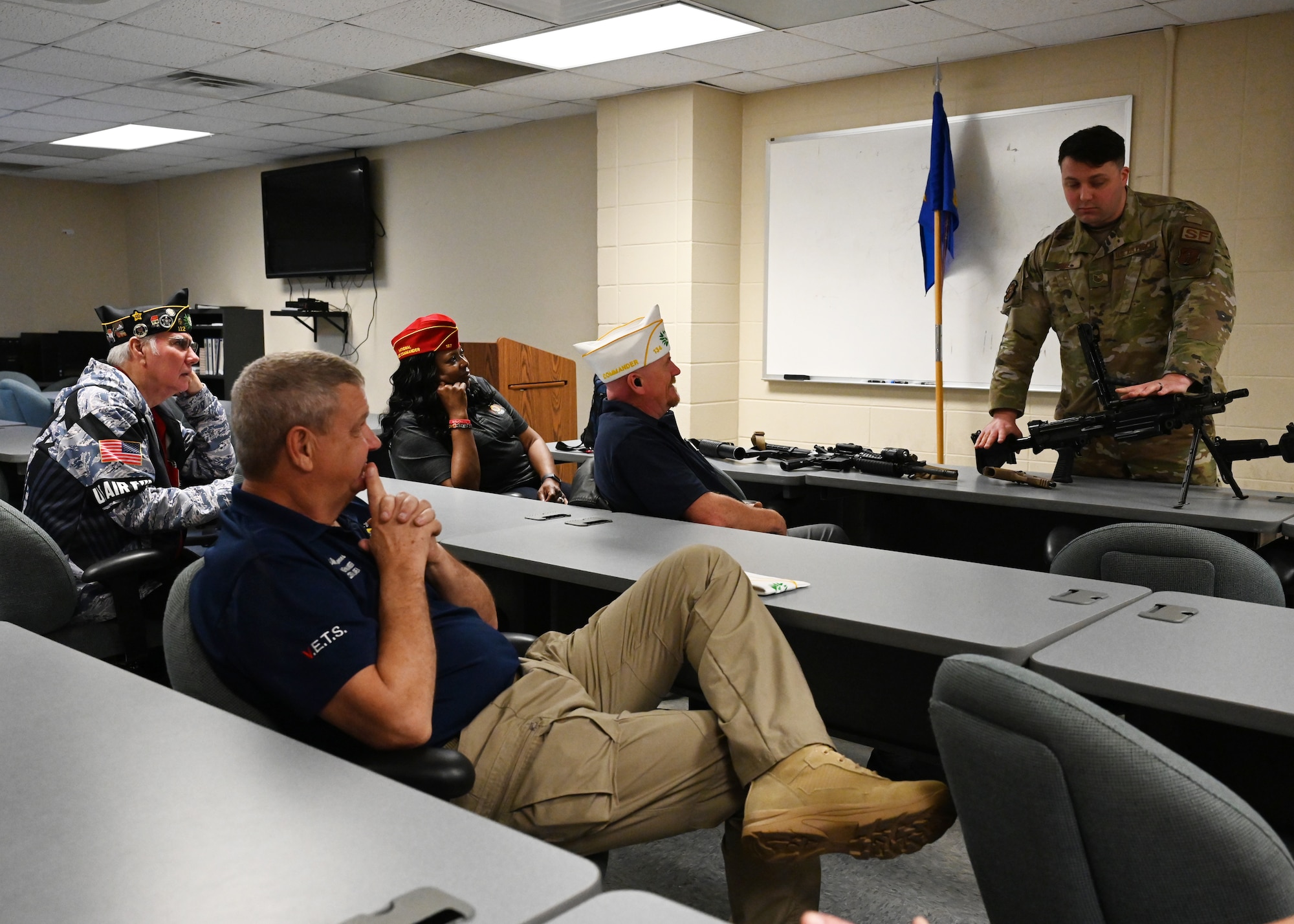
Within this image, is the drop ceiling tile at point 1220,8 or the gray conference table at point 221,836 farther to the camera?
the drop ceiling tile at point 1220,8

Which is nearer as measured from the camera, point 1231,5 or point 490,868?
point 490,868

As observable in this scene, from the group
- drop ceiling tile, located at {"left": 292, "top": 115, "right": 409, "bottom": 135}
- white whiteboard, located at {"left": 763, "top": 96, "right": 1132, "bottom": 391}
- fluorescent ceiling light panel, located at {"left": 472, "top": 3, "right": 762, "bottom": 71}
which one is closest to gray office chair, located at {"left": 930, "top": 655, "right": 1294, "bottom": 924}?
fluorescent ceiling light panel, located at {"left": 472, "top": 3, "right": 762, "bottom": 71}

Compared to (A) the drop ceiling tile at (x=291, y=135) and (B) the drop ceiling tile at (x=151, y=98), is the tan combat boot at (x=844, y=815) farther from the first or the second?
(A) the drop ceiling tile at (x=291, y=135)

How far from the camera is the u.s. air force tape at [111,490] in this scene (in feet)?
8.52

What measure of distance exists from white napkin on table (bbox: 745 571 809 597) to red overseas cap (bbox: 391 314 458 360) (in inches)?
94.6

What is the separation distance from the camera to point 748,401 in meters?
6.27

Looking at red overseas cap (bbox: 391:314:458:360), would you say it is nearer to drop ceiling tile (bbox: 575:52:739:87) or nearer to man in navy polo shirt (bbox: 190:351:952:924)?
drop ceiling tile (bbox: 575:52:739:87)

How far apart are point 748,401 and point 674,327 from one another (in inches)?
26.9

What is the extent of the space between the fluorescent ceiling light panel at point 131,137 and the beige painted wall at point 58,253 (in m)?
2.09

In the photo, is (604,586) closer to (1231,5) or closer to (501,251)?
(1231,5)

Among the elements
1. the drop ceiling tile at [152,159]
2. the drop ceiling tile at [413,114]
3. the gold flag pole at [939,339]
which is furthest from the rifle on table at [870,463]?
the drop ceiling tile at [152,159]

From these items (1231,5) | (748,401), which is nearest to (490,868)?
(1231,5)

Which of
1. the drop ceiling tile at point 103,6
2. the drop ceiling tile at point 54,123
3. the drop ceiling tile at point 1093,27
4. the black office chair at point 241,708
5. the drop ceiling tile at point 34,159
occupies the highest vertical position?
the drop ceiling tile at point 34,159

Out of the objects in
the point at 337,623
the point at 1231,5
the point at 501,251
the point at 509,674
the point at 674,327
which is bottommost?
the point at 509,674
